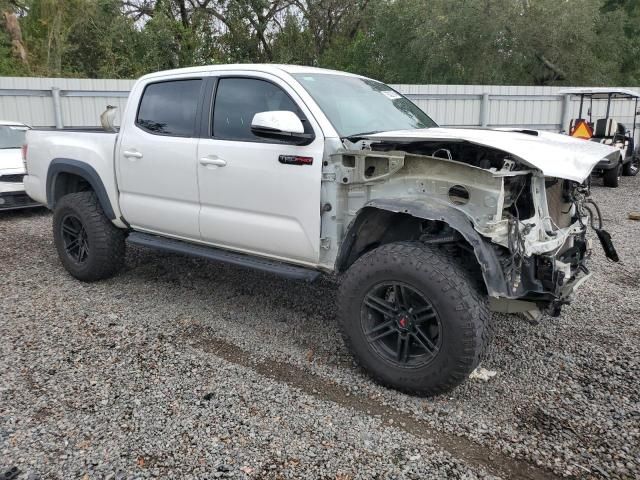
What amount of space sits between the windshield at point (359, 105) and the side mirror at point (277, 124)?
0.31 m

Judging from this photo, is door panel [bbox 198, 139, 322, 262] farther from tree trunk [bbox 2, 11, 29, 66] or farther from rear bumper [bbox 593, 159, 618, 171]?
tree trunk [bbox 2, 11, 29, 66]

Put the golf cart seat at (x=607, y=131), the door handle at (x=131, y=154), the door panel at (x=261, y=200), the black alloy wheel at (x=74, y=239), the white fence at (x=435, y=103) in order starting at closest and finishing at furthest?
1. the door panel at (x=261, y=200)
2. the door handle at (x=131, y=154)
3. the black alloy wheel at (x=74, y=239)
4. the white fence at (x=435, y=103)
5. the golf cart seat at (x=607, y=131)

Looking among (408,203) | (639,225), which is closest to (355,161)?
(408,203)

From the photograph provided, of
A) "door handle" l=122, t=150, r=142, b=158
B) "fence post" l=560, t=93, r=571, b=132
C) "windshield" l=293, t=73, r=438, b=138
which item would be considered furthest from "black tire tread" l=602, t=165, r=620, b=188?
"door handle" l=122, t=150, r=142, b=158

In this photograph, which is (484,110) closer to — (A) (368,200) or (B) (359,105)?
(B) (359,105)

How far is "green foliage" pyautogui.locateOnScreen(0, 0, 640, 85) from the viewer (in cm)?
1950

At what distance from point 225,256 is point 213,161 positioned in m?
0.73

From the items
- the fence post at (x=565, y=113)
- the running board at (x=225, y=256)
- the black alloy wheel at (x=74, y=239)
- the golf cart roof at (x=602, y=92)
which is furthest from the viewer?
the fence post at (x=565, y=113)

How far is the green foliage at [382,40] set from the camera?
768 inches

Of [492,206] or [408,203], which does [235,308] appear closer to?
[408,203]

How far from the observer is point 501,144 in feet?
10.3

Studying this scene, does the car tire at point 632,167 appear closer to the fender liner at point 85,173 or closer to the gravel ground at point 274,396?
the gravel ground at point 274,396

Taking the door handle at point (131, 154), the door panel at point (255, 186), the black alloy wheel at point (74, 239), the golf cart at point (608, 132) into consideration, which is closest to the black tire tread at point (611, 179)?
the golf cart at point (608, 132)

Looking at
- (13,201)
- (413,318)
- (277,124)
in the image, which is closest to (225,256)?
(277,124)
